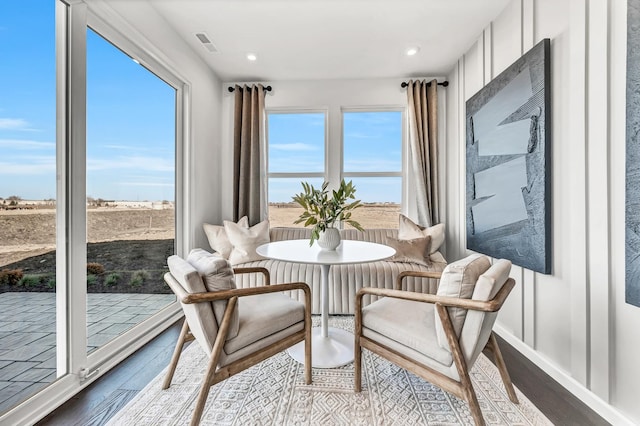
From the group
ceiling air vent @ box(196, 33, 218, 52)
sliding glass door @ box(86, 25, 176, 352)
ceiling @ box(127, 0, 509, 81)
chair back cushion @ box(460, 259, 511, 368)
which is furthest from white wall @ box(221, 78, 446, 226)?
chair back cushion @ box(460, 259, 511, 368)

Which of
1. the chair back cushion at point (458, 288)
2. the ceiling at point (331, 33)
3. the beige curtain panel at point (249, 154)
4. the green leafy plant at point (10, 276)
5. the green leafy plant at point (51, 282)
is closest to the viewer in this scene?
the chair back cushion at point (458, 288)

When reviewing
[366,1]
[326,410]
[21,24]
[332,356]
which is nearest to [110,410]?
[326,410]

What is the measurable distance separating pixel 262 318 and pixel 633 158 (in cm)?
189

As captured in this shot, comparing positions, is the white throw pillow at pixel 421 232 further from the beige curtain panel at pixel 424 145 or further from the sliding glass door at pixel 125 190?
the sliding glass door at pixel 125 190

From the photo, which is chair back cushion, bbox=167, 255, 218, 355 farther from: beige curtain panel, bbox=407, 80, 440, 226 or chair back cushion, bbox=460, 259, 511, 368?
beige curtain panel, bbox=407, 80, 440, 226

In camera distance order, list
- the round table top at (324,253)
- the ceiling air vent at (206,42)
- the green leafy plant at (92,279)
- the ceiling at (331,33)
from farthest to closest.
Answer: the ceiling air vent at (206,42), the ceiling at (331,33), the green leafy plant at (92,279), the round table top at (324,253)

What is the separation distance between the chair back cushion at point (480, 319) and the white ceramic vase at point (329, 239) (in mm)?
963

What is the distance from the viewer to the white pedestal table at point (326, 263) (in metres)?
1.68

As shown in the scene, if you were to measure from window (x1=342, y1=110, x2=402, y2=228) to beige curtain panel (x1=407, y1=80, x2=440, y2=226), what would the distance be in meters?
0.29

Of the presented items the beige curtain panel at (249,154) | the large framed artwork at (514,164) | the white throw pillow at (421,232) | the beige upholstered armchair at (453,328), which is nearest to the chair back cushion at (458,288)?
the beige upholstered armchair at (453,328)

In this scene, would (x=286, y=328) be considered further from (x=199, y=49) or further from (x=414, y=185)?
(x=199, y=49)

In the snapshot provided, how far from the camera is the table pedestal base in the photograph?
1.75 meters

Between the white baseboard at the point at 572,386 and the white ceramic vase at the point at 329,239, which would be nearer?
the white baseboard at the point at 572,386

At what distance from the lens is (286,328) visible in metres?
1.51
